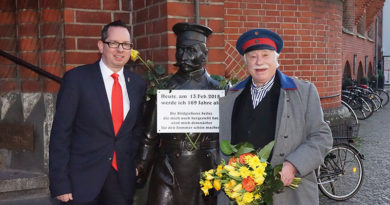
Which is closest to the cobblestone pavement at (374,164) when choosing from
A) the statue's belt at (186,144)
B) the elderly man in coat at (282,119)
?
the statue's belt at (186,144)

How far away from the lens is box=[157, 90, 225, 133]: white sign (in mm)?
2865

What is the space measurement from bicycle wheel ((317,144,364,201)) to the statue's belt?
2678 mm

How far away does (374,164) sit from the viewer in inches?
263

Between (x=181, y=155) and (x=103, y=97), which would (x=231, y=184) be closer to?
(x=181, y=155)

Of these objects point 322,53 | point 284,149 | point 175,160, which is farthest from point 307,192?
point 322,53

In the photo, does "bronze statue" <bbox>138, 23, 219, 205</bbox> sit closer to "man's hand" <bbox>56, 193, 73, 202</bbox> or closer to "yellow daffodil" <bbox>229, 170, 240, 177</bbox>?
"man's hand" <bbox>56, 193, 73, 202</bbox>

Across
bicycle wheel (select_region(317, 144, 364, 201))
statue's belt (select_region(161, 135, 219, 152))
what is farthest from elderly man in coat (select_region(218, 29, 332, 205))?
bicycle wheel (select_region(317, 144, 364, 201))

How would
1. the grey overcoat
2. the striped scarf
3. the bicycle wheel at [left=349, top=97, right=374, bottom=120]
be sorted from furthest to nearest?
1. the bicycle wheel at [left=349, top=97, right=374, bottom=120]
2. the striped scarf
3. the grey overcoat

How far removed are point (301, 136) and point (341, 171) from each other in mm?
3272

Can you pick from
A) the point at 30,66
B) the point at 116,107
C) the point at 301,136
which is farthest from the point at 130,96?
the point at 30,66

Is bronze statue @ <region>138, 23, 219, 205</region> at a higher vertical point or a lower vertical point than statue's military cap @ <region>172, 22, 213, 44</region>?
A: lower

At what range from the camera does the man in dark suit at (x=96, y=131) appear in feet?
8.48

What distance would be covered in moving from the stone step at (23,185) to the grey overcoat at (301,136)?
96.4 inches

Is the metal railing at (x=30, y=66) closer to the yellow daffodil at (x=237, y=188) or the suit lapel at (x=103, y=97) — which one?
the suit lapel at (x=103, y=97)
